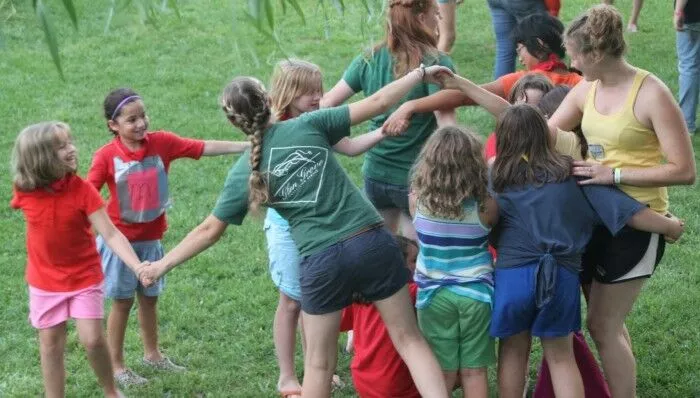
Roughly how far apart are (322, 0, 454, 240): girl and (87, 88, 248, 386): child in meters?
0.65

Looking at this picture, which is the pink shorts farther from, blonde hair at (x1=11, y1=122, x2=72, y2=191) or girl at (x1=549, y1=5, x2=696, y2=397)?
girl at (x1=549, y1=5, x2=696, y2=397)

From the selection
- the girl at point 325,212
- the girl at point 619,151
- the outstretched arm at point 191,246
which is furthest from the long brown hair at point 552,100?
the outstretched arm at point 191,246

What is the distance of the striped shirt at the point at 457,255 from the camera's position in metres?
4.32

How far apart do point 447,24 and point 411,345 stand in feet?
20.4

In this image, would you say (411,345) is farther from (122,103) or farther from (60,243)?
(122,103)

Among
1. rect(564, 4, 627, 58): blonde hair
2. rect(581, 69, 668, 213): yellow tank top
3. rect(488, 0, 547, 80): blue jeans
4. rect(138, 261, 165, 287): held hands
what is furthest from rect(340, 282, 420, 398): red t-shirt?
rect(488, 0, 547, 80): blue jeans

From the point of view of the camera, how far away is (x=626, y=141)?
4195 millimetres

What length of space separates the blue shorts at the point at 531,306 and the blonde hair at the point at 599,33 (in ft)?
2.78

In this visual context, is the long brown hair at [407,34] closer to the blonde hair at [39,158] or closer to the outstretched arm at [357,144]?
the outstretched arm at [357,144]

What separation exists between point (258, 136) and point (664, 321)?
2.66 m

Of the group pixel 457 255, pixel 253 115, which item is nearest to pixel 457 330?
pixel 457 255

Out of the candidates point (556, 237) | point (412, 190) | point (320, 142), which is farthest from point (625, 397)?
point (320, 142)

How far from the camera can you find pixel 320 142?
426 centimetres

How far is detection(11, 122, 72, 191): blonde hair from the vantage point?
4.48 meters
